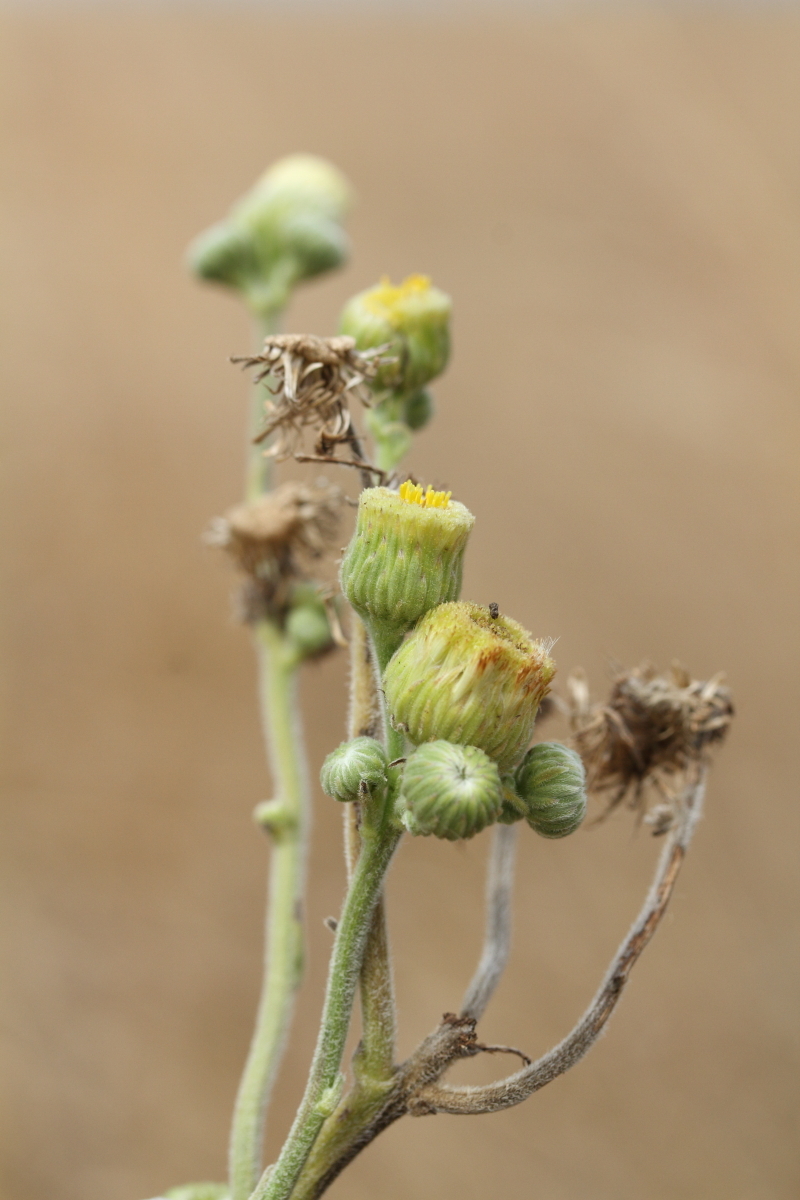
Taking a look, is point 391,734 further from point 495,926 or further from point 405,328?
point 405,328

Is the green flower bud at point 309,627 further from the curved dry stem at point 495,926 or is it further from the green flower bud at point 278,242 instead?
the green flower bud at point 278,242

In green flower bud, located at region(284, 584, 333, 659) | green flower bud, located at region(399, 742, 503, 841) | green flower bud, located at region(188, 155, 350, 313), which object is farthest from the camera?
green flower bud, located at region(188, 155, 350, 313)

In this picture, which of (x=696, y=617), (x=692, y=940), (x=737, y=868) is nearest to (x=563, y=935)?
(x=692, y=940)

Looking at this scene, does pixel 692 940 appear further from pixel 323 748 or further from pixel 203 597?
pixel 203 597

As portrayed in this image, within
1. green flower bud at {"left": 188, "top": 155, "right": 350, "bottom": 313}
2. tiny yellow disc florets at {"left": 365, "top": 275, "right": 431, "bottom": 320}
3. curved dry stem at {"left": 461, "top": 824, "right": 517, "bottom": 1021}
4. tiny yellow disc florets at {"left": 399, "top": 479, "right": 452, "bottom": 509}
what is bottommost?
curved dry stem at {"left": 461, "top": 824, "right": 517, "bottom": 1021}

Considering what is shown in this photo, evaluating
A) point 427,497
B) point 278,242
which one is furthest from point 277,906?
point 278,242

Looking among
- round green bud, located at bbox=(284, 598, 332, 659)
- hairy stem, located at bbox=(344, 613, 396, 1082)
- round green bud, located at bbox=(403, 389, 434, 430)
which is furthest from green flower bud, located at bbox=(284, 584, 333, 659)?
hairy stem, located at bbox=(344, 613, 396, 1082)

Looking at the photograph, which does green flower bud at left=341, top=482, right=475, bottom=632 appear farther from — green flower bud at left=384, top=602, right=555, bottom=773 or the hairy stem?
the hairy stem
